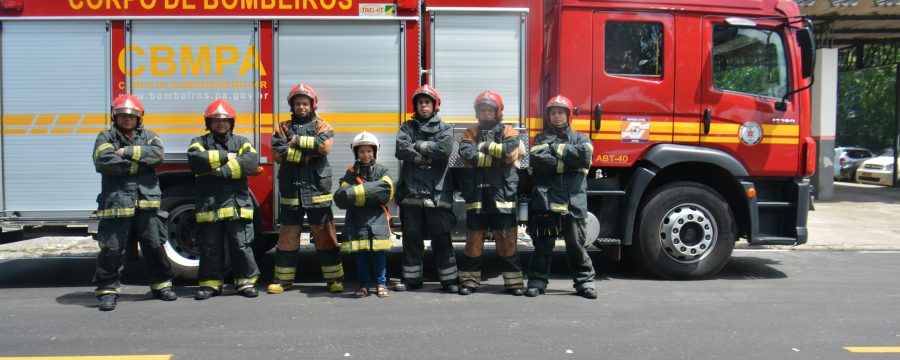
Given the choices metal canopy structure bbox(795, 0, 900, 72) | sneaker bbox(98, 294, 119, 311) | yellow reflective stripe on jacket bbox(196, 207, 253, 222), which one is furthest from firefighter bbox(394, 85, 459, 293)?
metal canopy structure bbox(795, 0, 900, 72)

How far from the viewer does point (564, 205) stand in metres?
5.83

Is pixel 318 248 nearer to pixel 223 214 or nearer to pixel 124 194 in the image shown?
pixel 223 214

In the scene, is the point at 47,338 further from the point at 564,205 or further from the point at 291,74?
the point at 564,205

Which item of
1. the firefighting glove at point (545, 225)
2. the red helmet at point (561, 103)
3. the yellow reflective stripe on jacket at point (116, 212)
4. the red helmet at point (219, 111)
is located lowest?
the firefighting glove at point (545, 225)

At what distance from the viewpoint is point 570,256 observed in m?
6.08

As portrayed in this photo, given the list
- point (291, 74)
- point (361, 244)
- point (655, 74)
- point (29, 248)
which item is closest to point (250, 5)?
point (291, 74)

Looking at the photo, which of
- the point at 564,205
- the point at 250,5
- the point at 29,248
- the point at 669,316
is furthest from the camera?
the point at 29,248

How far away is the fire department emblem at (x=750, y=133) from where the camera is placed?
659 cm

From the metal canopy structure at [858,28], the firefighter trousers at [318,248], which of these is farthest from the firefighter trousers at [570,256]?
the metal canopy structure at [858,28]

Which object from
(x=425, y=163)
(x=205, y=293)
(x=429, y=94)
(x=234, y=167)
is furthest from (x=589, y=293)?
(x=205, y=293)

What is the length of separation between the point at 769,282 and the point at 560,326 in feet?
9.95

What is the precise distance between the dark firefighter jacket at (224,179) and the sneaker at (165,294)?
27.6 inches

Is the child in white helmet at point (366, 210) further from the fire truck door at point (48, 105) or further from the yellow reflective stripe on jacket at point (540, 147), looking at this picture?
the fire truck door at point (48, 105)

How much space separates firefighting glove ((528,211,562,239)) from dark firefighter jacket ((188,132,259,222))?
2.52 m
